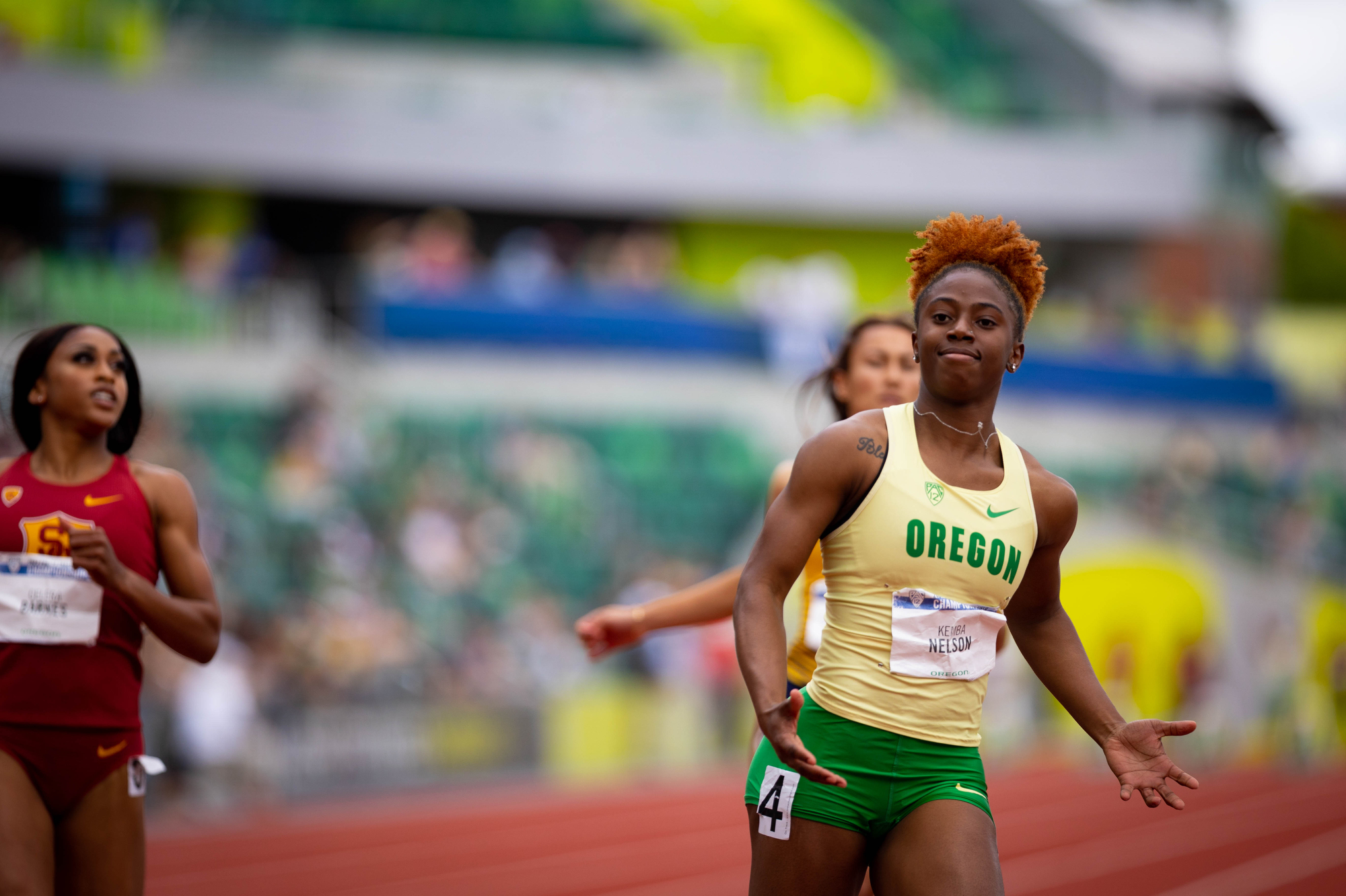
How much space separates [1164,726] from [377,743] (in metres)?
11.2

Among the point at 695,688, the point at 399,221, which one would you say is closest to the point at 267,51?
the point at 399,221

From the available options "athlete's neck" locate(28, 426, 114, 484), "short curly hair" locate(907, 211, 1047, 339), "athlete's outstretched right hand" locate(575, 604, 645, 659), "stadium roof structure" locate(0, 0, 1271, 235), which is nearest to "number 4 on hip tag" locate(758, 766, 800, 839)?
"short curly hair" locate(907, 211, 1047, 339)

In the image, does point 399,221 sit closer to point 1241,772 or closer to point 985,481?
point 1241,772

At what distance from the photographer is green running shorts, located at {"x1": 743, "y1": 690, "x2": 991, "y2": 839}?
126 inches

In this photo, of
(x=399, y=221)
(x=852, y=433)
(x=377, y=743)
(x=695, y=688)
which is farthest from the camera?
(x=399, y=221)

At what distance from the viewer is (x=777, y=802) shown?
3.21 m

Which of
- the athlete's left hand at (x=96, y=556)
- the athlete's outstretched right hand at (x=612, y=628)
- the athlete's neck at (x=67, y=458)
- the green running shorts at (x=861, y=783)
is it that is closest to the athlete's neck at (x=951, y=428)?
the green running shorts at (x=861, y=783)

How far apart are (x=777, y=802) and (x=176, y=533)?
193 cm

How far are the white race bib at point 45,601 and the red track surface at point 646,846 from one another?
575cm

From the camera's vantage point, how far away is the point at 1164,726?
10.8 ft

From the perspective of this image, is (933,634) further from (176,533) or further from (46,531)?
(46,531)

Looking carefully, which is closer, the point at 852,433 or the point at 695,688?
the point at 852,433

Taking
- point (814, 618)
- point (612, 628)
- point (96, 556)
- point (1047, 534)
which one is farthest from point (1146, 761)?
point (96, 556)

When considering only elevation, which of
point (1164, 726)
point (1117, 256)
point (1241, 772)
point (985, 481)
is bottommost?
point (1241, 772)
